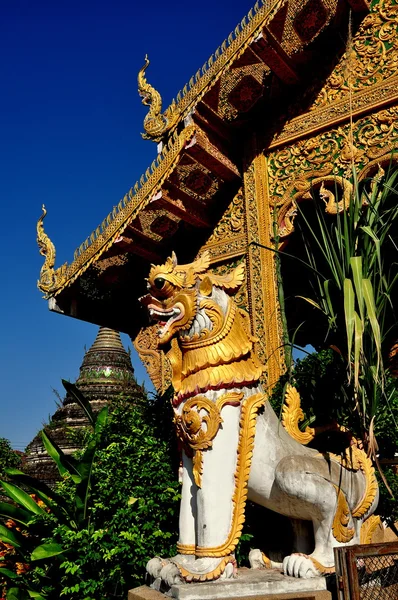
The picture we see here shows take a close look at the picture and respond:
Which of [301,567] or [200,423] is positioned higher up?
[200,423]

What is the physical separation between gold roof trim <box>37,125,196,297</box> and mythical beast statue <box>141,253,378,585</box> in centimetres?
183

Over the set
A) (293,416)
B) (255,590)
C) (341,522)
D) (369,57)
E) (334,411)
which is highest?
(369,57)

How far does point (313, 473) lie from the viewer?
105 inches

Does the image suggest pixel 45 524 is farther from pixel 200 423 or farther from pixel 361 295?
pixel 361 295

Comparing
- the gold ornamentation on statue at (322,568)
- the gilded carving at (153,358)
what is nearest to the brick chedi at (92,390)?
the gilded carving at (153,358)

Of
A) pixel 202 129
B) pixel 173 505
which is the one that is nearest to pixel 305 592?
pixel 173 505

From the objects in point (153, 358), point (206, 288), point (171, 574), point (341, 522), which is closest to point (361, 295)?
point (206, 288)

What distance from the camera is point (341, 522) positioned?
267 cm

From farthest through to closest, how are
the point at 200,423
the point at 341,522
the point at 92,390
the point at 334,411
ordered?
the point at 92,390 < the point at 334,411 < the point at 200,423 < the point at 341,522

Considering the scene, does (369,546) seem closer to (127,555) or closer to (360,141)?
(127,555)

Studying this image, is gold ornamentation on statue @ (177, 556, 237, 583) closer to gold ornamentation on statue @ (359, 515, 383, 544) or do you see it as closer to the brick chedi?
gold ornamentation on statue @ (359, 515, 383, 544)

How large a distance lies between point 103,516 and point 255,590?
1.34 m

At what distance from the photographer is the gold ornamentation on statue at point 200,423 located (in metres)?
2.75

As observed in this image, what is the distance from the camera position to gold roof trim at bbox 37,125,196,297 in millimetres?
4676
